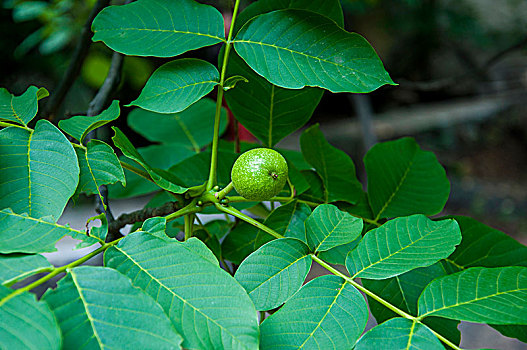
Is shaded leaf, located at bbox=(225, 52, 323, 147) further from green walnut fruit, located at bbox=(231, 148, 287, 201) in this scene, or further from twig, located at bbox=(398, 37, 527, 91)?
twig, located at bbox=(398, 37, 527, 91)

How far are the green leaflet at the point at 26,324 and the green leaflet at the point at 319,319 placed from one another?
0.16m

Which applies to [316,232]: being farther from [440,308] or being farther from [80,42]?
[80,42]

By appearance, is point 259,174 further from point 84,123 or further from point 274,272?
point 84,123

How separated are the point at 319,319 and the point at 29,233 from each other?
262 mm

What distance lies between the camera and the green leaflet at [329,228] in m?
0.45

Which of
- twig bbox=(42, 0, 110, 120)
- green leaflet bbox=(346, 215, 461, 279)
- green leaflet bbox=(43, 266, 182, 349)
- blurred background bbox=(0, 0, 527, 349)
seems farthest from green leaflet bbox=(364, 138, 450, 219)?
blurred background bbox=(0, 0, 527, 349)

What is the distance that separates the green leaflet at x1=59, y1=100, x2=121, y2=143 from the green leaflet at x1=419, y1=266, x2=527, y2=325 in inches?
14.8

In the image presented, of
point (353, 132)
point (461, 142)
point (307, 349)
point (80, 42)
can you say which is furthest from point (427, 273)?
point (461, 142)

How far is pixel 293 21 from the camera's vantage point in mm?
493

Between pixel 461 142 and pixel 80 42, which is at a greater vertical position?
pixel 80 42

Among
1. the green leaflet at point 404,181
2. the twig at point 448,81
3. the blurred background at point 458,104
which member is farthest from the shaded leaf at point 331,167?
the blurred background at point 458,104

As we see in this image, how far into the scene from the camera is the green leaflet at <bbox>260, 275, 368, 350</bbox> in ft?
1.18

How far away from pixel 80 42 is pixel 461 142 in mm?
3600

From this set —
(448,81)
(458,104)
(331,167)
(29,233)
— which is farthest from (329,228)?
(458,104)
